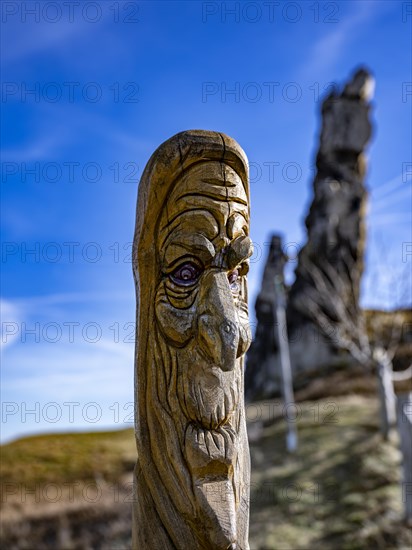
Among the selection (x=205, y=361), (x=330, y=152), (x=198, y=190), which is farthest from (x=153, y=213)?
(x=330, y=152)

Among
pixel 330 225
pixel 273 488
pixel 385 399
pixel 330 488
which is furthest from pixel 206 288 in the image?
pixel 330 225

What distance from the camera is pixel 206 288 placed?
9.63 ft

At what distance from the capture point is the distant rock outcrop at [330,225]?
77.7 feet

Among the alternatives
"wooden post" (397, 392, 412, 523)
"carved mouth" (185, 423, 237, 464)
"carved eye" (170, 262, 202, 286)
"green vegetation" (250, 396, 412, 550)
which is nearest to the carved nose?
"carved eye" (170, 262, 202, 286)

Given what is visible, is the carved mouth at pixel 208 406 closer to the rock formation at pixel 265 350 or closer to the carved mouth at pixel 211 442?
the carved mouth at pixel 211 442

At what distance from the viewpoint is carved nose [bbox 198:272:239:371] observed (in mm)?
2820

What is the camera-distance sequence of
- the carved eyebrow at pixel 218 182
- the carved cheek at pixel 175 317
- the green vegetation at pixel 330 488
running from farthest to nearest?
the green vegetation at pixel 330 488, the carved eyebrow at pixel 218 182, the carved cheek at pixel 175 317

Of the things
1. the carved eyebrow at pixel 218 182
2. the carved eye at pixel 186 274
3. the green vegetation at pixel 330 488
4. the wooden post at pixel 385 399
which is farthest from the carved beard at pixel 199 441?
the wooden post at pixel 385 399

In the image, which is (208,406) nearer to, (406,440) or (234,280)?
(234,280)

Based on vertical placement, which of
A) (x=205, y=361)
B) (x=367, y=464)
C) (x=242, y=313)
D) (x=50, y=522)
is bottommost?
(x=50, y=522)

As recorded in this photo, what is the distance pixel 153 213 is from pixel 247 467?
4.51ft

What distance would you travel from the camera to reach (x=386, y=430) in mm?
12945

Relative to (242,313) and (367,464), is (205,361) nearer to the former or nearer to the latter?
(242,313)

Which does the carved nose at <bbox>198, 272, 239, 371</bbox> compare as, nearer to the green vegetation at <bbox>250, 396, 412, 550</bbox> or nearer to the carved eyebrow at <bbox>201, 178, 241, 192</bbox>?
the carved eyebrow at <bbox>201, 178, 241, 192</bbox>
